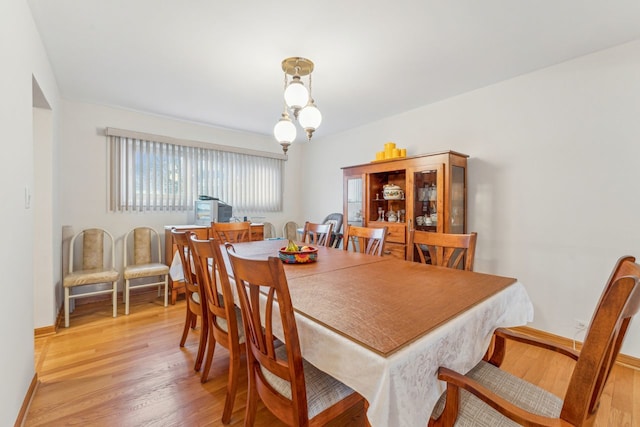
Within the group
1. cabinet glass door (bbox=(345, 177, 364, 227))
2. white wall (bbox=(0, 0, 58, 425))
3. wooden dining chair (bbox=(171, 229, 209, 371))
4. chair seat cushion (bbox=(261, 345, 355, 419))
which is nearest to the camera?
chair seat cushion (bbox=(261, 345, 355, 419))

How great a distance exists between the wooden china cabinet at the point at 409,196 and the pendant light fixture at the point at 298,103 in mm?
1266

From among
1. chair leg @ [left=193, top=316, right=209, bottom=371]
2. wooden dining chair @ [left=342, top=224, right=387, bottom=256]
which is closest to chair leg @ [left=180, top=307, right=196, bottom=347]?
chair leg @ [left=193, top=316, right=209, bottom=371]

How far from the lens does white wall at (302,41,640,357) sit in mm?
2096

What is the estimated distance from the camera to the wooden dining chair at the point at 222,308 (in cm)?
133

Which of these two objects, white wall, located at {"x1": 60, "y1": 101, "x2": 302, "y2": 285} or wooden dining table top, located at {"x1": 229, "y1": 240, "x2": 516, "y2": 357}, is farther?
white wall, located at {"x1": 60, "y1": 101, "x2": 302, "y2": 285}

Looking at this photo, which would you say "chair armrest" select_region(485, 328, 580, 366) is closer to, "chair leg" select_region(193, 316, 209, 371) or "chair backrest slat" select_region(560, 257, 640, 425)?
"chair backrest slat" select_region(560, 257, 640, 425)

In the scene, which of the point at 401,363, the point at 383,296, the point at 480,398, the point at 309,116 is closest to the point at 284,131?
the point at 309,116

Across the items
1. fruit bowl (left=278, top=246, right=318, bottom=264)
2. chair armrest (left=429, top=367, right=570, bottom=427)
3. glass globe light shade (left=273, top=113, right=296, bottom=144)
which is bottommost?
chair armrest (left=429, top=367, right=570, bottom=427)

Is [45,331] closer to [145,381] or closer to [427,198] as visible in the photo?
[145,381]

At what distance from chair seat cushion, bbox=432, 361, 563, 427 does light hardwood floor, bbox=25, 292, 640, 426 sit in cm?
74

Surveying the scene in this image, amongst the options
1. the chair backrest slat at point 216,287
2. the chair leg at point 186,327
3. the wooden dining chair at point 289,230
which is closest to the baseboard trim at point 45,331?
the chair leg at point 186,327

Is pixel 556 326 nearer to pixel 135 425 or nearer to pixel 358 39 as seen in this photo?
pixel 358 39

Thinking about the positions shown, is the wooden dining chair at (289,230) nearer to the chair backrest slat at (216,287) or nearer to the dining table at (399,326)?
the chair backrest slat at (216,287)

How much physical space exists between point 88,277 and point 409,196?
10.9 feet
